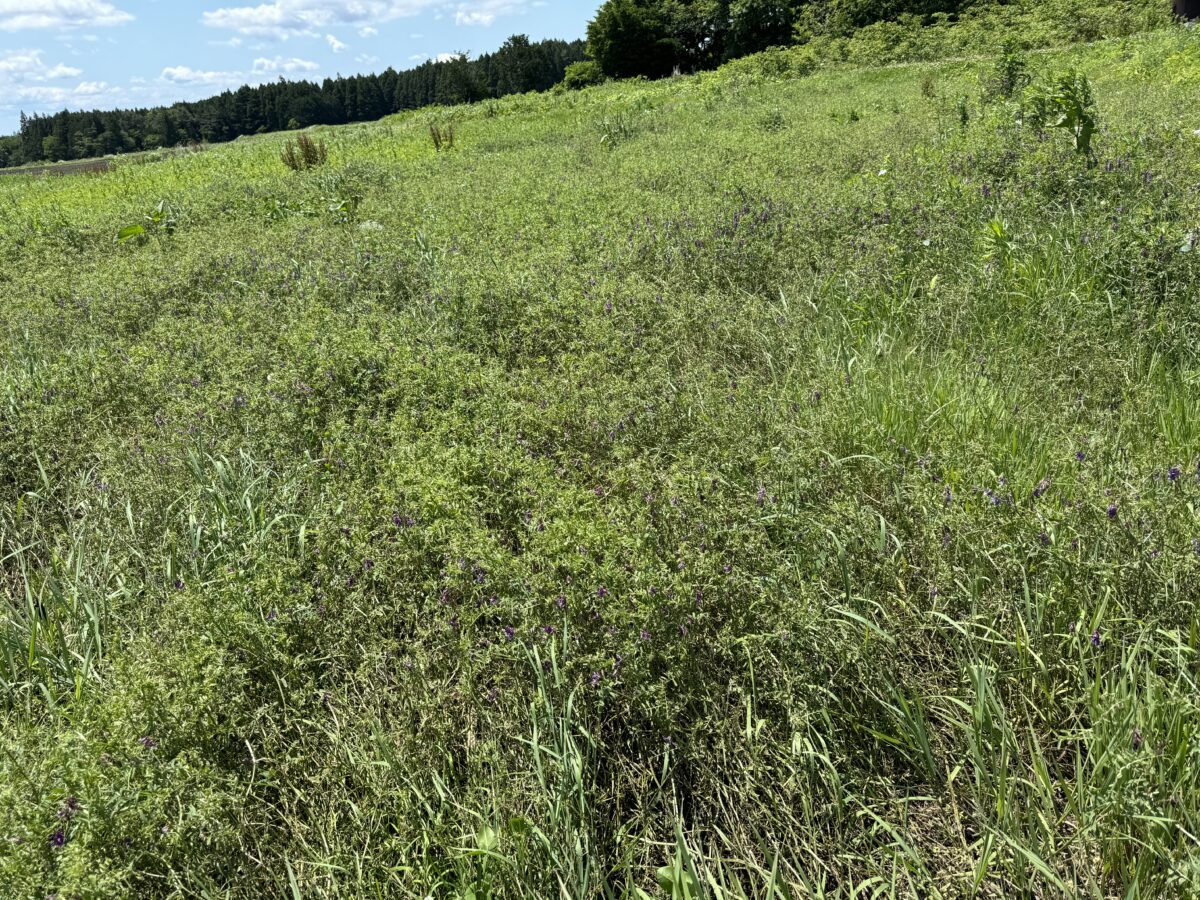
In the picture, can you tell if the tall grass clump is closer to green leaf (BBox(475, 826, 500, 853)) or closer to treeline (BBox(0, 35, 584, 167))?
green leaf (BBox(475, 826, 500, 853))

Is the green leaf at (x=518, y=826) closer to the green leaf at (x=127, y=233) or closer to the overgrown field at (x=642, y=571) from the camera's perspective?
the overgrown field at (x=642, y=571)

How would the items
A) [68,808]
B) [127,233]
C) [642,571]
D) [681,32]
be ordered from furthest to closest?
[681,32] → [127,233] → [642,571] → [68,808]

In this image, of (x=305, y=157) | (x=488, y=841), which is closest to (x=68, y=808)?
(x=488, y=841)

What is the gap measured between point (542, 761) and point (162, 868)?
1.01 metres

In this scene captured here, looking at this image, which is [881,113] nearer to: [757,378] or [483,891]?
[757,378]

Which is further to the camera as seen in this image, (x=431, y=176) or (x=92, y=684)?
(x=431, y=176)

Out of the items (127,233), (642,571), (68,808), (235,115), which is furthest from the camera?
(235,115)

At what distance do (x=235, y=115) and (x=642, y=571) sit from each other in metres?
128

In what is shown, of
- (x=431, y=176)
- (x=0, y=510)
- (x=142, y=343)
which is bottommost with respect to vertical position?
(x=0, y=510)

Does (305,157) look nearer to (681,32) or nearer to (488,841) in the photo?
(488,841)

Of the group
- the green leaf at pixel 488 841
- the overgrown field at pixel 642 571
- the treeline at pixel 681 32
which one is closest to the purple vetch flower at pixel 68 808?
the overgrown field at pixel 642 571

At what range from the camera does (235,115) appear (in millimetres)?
108812

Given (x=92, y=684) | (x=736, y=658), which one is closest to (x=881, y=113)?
(x=736, y=658)

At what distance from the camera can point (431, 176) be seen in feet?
38.5
